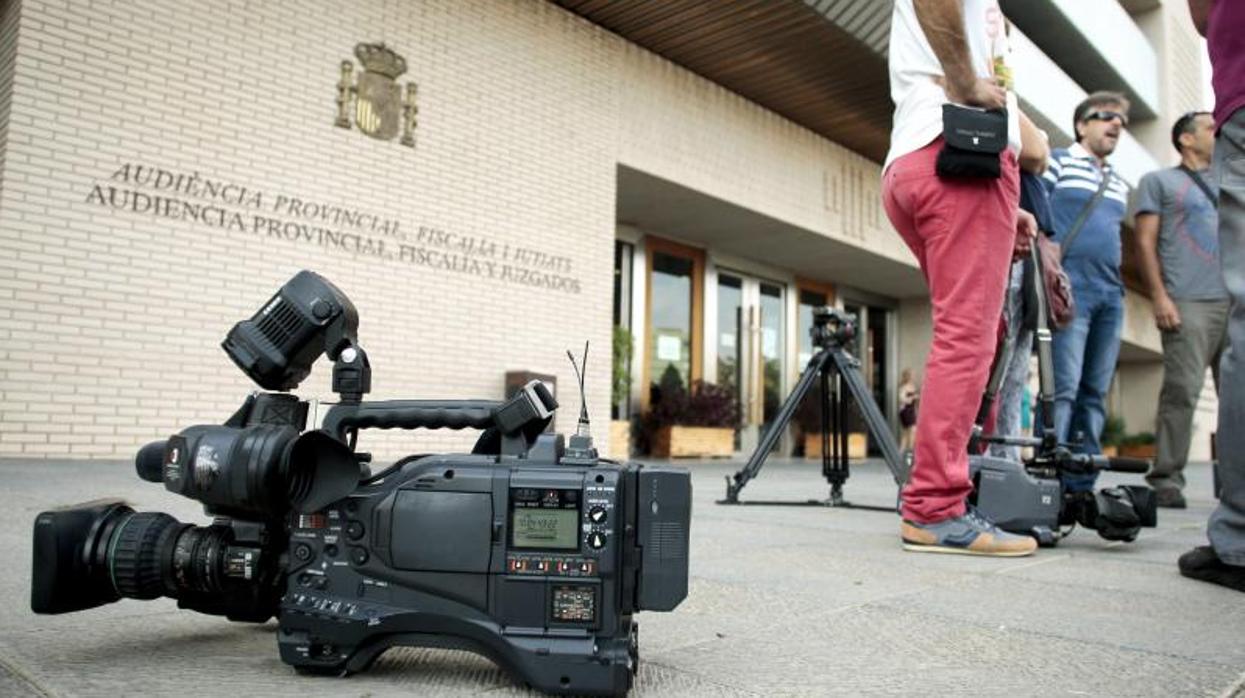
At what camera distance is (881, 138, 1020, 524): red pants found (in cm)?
249

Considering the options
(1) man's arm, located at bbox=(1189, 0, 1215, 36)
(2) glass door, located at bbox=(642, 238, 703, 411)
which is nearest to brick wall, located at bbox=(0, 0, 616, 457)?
(2) glass door, located at bbox=(642, 238, 703, 411)

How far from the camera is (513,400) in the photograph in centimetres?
123

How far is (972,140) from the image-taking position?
7.84 feet

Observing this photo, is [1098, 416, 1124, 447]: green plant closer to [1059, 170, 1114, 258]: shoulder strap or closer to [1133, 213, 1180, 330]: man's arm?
[1133, 213, 1180, 330]: man's arm

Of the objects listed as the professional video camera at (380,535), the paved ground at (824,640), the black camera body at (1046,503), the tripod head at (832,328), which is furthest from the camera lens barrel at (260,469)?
the tripod head at (832,328)

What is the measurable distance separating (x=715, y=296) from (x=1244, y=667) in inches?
417

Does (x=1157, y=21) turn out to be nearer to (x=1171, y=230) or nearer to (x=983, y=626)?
(x=1171, y=230)

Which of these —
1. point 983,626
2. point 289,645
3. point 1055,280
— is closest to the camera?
point 289,645

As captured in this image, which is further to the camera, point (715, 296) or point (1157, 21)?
point (1157, 21)

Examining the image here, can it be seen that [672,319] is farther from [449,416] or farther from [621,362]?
[449,416]

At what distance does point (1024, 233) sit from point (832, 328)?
3.51 feet

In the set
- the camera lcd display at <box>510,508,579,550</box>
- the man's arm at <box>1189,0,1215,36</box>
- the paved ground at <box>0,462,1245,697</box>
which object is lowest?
the paved ground at <box>0,462,1245,697</box>

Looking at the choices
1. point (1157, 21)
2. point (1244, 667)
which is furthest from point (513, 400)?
point (1157, 21)

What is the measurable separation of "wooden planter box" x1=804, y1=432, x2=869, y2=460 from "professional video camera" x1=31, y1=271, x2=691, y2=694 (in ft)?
38.1
